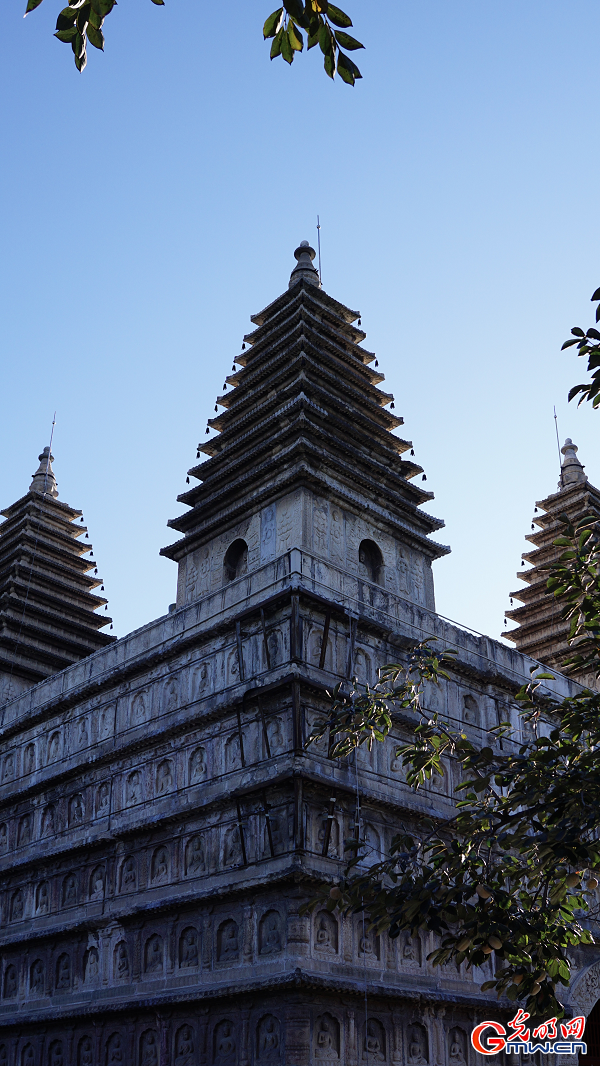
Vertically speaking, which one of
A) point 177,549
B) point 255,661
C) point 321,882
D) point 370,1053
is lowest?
point 370,1053

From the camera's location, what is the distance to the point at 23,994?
2414 cm

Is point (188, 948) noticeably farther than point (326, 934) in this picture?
Yes

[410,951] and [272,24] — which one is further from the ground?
[272,24]

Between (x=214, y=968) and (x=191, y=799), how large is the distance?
11.5 ft

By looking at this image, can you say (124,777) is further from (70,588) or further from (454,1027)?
(70,588)

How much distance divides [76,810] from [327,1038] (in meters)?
9.75

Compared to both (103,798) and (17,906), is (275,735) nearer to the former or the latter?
(103,798)

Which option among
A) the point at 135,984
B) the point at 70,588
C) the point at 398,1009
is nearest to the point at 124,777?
the point at 135,984

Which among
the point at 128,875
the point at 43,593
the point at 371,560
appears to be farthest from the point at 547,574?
the point at 128,875

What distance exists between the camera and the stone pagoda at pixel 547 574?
38375 mm

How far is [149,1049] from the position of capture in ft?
65.2

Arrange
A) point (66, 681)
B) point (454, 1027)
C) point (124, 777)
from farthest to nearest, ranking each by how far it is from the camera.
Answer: point (66, 681), point (124, 777), point (454, 1027)

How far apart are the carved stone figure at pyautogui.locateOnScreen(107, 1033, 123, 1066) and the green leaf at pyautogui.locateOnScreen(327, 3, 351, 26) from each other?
20.4m

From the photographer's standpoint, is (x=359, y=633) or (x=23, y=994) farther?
(x=23, y=994)
